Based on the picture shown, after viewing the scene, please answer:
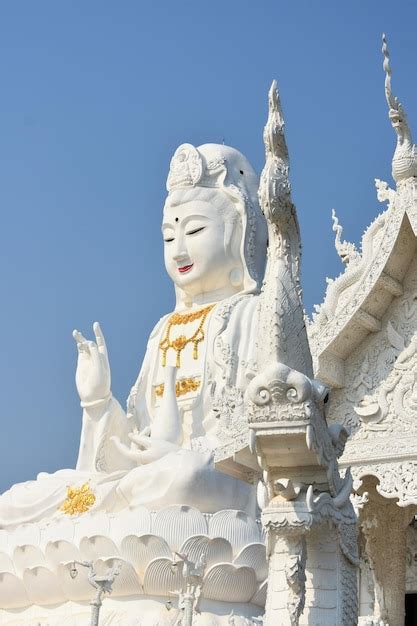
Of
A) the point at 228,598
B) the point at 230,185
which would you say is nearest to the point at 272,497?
the point at 228,598

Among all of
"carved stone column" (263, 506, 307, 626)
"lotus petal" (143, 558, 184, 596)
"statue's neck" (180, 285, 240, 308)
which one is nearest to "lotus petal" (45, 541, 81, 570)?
"lotus petal" (143, 558, 184, 596)

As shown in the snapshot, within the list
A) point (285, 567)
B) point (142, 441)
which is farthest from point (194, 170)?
point (285, 567)

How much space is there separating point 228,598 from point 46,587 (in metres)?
1.89

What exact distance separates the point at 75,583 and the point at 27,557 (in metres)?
0.66

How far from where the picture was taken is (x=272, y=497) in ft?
23.4

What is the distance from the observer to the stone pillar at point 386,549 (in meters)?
10.1

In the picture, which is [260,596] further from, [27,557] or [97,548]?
[27,557]

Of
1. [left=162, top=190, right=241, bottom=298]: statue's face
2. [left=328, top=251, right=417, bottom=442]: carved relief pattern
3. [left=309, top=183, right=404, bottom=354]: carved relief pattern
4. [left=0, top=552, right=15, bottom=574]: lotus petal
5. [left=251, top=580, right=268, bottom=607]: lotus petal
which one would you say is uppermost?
[left=162, top=190, right=241, bottom=298]: statue's face

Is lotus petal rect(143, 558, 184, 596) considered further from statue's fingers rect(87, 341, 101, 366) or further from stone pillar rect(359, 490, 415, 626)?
statue's fingers rect(87, 341, 101, 366)

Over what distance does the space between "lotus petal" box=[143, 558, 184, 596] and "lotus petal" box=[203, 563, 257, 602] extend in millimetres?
303

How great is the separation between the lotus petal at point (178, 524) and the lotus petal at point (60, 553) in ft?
3.04

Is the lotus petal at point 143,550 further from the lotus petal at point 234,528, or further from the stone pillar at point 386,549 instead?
the stone pillar at point 386,549

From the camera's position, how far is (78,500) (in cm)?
1244

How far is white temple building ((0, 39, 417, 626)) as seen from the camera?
7.09m
